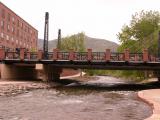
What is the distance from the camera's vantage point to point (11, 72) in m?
44.6

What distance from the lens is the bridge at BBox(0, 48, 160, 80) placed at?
40438 millimetres

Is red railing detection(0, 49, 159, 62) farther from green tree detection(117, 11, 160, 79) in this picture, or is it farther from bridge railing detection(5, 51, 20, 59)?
green tree detection(117, 11, 160, 79)

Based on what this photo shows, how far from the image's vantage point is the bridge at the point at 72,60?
4044 cm

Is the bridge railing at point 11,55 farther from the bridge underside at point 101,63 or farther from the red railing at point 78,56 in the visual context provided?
the bridge underside at point 101,63

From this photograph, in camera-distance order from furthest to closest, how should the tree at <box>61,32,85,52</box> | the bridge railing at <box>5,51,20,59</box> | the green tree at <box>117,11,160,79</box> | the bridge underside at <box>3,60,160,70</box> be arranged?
the tree at <box>61,32,85,52</box> → the green tree at <box>117,11,160,79</box> → the bridge railing at <box>5,51,20,59</box> → the bridge underside at <box>3,60,160,70</box>

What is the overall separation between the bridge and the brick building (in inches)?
1420

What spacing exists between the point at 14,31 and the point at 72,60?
5465cm

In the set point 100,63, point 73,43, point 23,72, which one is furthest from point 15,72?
point 73,43

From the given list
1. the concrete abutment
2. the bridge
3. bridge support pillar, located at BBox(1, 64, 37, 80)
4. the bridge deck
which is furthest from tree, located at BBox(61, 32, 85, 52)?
the bridge deck

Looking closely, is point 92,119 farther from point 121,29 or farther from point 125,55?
point 121,29

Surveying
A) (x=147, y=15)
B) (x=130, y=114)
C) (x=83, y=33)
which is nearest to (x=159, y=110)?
(x=130, y=114)

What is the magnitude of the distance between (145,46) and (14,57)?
26145 mm

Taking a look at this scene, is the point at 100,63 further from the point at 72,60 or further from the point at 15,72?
the point at 15,72

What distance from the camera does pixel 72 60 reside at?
4144 cm
